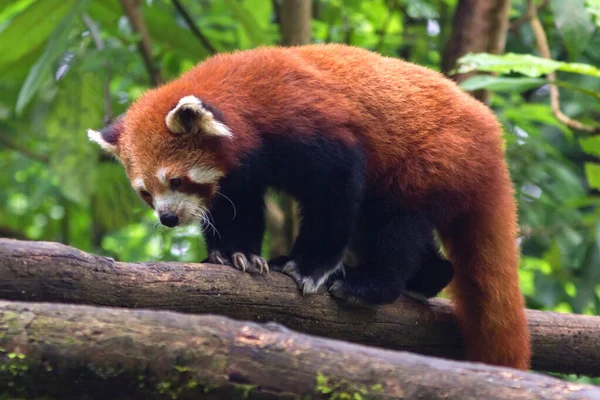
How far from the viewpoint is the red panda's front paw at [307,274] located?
10.8 ft

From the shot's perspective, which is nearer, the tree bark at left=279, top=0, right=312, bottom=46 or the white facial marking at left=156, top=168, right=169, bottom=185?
the white facial marking at left=156, top=168, right=169, bottom=185

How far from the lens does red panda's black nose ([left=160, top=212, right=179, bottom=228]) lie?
3373mm

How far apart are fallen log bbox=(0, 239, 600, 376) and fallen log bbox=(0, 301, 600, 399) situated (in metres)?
0.52

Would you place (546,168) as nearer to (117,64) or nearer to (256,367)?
(117,64)

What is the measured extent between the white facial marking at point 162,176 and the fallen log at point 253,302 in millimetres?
534

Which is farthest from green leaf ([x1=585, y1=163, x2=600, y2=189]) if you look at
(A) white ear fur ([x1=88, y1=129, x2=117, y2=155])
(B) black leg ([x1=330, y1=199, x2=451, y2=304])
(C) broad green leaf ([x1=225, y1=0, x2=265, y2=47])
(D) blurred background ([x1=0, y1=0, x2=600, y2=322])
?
(A) white ear fur ([x1=88, y1=129, x2=117, y2=155])

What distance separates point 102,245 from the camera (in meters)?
5.99

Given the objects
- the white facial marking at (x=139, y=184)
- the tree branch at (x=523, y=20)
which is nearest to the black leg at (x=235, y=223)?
the white facial marking at (x=139, y=184)

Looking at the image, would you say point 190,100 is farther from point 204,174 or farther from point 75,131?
point 75,131

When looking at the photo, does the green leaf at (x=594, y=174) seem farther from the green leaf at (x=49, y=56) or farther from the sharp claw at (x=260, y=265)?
the green leaf at (x=49, y=56)

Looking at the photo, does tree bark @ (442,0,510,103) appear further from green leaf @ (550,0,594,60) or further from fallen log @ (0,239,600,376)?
fallen log @ (0,239,600,376)

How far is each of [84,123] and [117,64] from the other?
0.42 metres

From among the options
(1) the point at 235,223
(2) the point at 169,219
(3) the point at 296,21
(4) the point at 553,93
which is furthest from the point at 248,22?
(4) the point at 553,93

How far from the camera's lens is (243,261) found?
3229 millimetres
